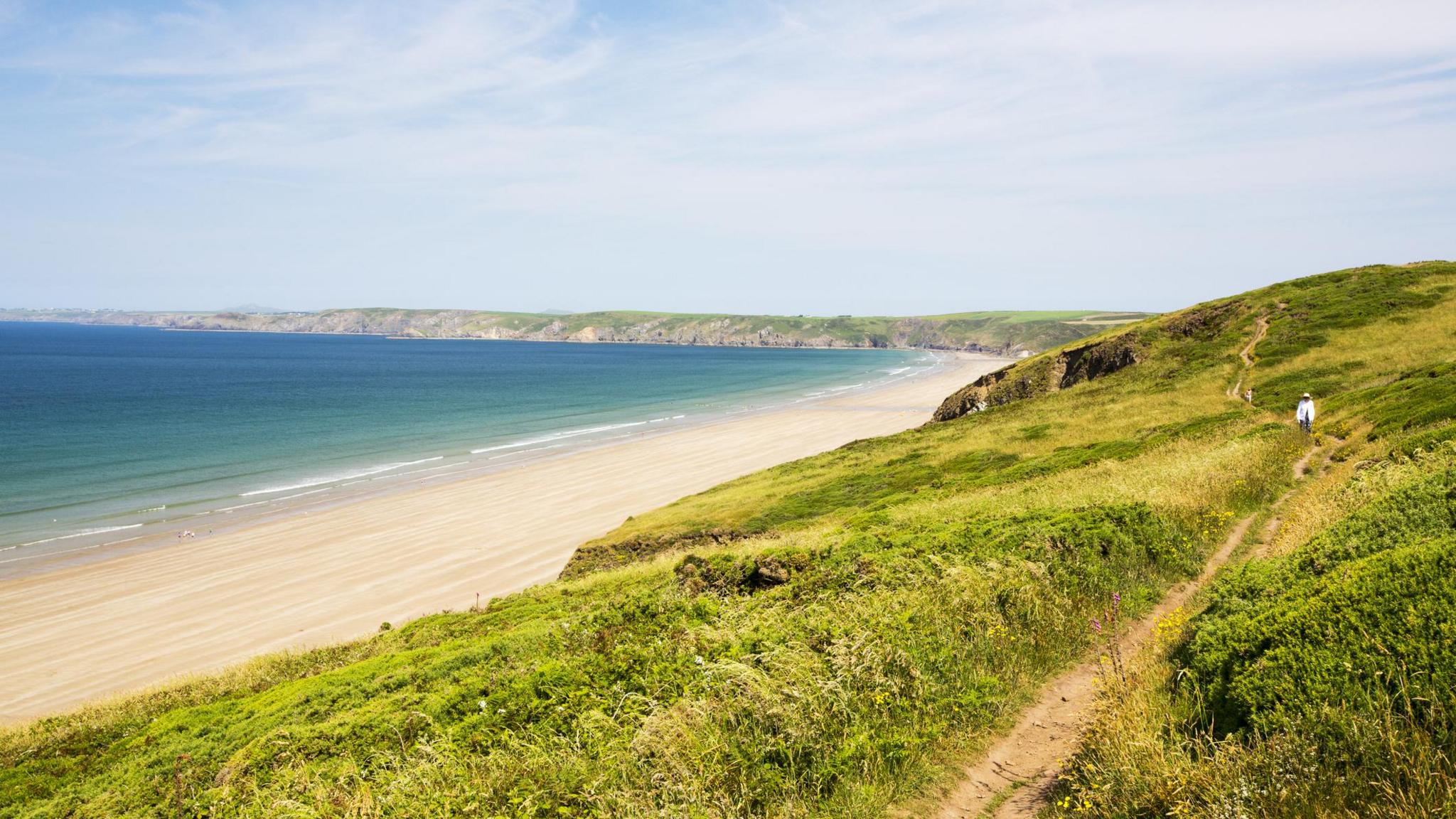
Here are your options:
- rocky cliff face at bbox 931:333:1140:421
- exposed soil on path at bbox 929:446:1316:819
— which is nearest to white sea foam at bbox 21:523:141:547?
exposed soil on path at bbox 929:446:1316:819

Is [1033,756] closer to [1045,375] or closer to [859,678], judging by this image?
[859,678]

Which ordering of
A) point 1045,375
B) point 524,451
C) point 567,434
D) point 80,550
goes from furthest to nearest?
point 567,434 < point 524,451 < point 1045,375 < point 80,550

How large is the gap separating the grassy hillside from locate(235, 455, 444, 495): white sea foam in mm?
43655

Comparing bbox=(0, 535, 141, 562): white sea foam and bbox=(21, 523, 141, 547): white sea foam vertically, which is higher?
bbox=(21, 523, 141, 547): white sea foam

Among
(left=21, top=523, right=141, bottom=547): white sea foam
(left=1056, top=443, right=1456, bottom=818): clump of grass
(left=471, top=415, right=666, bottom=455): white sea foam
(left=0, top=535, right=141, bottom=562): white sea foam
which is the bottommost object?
(left=0, top=535, right=141, bottom=562): white sea foam

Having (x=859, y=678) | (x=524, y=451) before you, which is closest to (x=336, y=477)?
(x=524, y=451)

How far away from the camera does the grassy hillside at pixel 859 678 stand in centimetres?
631

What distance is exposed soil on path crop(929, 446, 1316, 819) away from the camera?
23.1ft

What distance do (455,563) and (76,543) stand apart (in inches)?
981

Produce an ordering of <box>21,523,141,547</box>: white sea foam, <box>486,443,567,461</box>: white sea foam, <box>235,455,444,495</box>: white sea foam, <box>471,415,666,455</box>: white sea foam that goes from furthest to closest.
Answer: <box>471,415,666,455</box>: white sea foam < <box>486,443,567,461</box>: white sea foam < <box>235,455,444,495</box>: white sea foam < <box>21,523,141,547</box>: white sea foam

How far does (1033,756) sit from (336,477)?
6620 centimetres

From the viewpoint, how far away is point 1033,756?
783 cm

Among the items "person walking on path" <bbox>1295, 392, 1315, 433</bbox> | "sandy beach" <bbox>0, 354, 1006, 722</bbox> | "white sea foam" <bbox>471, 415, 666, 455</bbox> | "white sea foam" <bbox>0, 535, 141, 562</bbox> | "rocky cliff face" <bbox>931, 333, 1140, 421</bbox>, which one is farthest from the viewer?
"white sea foam" <bbox>471, 415, 666, 455</bbox>

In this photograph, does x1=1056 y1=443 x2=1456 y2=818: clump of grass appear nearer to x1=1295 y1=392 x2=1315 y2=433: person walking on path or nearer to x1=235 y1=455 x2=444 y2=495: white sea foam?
x1=1295 y1=392 x2=1315 y2=433: person walking on path
